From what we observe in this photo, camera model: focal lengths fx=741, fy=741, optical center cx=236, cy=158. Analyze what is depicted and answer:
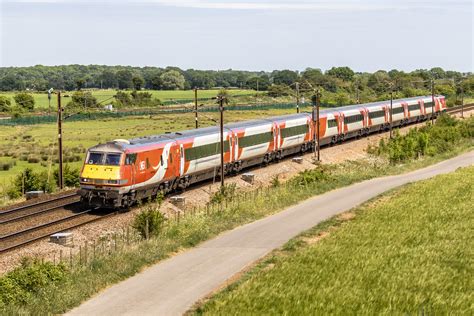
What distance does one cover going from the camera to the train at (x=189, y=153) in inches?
1492

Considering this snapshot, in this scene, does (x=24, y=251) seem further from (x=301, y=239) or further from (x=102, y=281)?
(x=301, y=239)

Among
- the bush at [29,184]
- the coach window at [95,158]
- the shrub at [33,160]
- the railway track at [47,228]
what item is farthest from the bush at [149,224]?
the shrub at [33,160]

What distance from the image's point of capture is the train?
37.9 m

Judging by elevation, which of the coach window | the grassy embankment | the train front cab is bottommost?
the grassy embankment

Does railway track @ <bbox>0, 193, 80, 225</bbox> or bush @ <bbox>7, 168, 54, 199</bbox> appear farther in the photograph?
bush @ <bbox>7, 168, 54, 199</bbox>

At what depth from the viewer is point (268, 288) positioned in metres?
22.5

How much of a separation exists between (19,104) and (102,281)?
13063cm

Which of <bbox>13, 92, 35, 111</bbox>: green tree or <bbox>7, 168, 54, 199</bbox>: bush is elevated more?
<bbox>13, 92, 35, 111</bbox>: green tree

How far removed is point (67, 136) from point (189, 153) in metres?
57.7

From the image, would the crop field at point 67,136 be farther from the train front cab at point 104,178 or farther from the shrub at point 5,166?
the train front cab at point 104,178

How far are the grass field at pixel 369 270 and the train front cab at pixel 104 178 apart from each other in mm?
10608


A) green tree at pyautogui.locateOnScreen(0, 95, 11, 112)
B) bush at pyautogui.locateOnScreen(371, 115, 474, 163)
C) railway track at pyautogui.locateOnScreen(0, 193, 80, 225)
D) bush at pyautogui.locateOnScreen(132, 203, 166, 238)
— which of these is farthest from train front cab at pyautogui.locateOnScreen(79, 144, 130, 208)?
green tree at pyautogui.locateOnScreen(0, 95, 11, 112)

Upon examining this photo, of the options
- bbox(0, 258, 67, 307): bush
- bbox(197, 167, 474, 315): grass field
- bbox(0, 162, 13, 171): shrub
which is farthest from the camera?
bbox(0, 162, 13, 171): shrub

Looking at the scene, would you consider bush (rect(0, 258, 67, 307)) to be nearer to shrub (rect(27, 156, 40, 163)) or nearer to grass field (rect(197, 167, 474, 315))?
grass field (rect(197, 167, 474, 315))
